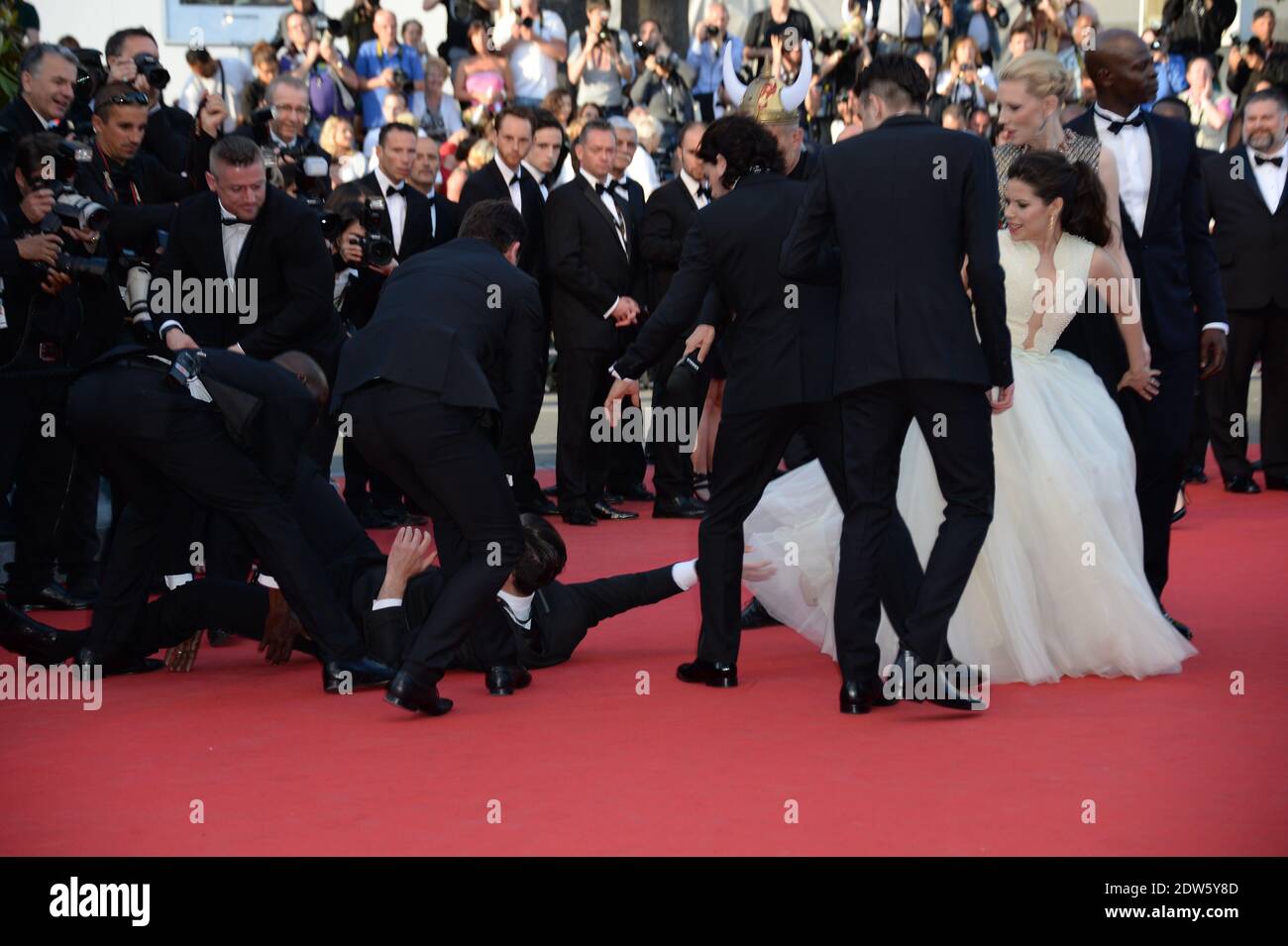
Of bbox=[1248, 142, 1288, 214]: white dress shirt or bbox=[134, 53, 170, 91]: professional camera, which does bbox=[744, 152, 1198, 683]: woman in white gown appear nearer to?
bbox=[134, 53, 170, 91]: professional camera

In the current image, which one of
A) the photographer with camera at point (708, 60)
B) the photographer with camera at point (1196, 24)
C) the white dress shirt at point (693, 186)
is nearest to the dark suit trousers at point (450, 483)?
the white dress shirt at point (693, 186)

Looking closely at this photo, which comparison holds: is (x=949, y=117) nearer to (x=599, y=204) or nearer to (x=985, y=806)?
(x=599, y=204)

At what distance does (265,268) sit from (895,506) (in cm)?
285

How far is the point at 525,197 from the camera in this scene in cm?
886

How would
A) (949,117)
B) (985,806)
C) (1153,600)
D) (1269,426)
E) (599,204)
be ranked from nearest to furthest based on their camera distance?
1. (985,806)
2. (1153,600)
3. (599,204)
4. (1269,426)
5. (949,117)

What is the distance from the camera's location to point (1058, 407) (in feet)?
18.5

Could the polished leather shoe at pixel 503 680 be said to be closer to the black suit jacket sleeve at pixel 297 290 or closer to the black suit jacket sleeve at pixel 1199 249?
the black suit jacket sleeve at pixel 297 290

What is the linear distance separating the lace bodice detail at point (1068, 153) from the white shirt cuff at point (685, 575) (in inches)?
59.0

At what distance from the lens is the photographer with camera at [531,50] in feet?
43.2

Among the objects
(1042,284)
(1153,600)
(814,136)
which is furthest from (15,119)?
(814,136)

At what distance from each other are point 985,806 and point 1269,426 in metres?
6.15

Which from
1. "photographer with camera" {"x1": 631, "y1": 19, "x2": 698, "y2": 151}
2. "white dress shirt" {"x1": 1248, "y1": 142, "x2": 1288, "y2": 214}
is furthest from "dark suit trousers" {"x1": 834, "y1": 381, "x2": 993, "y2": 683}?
"photographer with camera" {"x1": 631, "y1": 19, "x2": 698, "y2": 151}

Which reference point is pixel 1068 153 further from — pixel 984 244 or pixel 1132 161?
pixel 984 244

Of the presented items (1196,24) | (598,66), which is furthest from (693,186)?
(1196,24)
